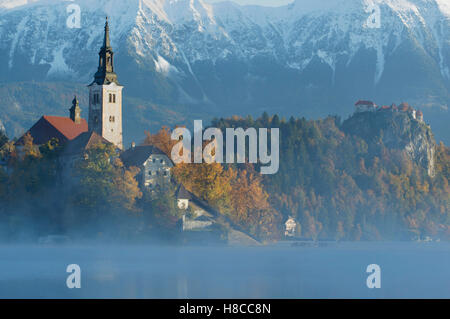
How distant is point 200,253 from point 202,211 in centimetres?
1618

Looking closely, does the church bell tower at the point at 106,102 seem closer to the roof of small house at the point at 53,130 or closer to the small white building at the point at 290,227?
the roof of small house at the point at 53,130

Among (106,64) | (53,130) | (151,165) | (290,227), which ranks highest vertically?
(106,64)

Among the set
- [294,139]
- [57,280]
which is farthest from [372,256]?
[294,139]

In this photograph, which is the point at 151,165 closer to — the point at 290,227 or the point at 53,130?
the point at 53,130

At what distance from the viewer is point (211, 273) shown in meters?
88.4

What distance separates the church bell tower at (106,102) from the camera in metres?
150

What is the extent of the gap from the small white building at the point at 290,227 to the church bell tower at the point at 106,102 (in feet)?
103

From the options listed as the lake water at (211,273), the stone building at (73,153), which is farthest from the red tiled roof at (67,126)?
the lake water at (211,273)

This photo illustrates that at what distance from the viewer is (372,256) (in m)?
122

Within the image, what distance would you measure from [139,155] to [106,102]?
20.5 metres

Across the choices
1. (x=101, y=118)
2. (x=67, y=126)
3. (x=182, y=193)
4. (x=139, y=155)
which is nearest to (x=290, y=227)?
(x=182, y=193)

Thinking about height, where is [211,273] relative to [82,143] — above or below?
below

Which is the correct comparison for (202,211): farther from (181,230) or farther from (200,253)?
(200,253)
